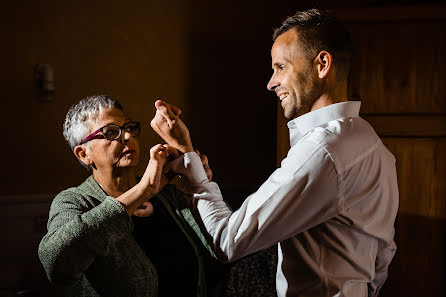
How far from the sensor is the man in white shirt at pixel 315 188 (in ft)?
3.58

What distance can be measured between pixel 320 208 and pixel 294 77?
41 cm

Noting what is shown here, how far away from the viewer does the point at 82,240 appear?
4.03 ft

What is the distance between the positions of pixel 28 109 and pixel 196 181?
6.06ft

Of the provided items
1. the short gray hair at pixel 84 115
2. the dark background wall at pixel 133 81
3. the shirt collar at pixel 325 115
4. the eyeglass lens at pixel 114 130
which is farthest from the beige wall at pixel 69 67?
the shirt collar at pixel 325 115

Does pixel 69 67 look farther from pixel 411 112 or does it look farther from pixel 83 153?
pixel 411 112

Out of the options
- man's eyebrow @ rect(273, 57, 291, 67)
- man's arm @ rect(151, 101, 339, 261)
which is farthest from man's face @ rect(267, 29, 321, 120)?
man's arm @ rect(151, 101, 339, 261)

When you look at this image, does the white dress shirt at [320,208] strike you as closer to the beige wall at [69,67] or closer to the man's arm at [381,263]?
the man's arm at [381,263]

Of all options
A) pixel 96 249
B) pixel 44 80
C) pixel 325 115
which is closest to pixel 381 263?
pixel 325 115

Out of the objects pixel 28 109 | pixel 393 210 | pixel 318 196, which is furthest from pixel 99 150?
pixel 28 109

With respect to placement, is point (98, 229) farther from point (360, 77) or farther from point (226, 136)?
point (226, 136)

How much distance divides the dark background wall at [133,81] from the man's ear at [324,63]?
120 cm

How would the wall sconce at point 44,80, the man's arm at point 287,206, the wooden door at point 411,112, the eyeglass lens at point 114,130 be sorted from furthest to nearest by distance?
the wall sconce at point 44,80
the wooden door at point 411,112
the eyeglass lens at point 114,130
the man's arm at point 287,206

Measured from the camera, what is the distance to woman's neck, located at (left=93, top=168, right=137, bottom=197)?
5.25ft

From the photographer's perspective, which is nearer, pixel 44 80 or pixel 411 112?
pixel 411 112
